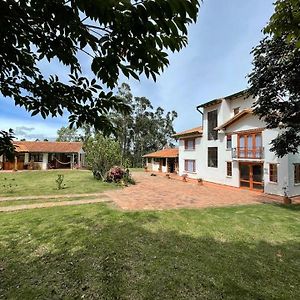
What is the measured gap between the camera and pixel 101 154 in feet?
78.0

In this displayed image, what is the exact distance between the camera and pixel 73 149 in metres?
40.0

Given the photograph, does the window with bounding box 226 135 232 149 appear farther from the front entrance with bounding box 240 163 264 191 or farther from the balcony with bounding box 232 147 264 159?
the front entrance with bounding box 240 163 264 191

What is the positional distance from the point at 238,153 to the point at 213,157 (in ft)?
13.3

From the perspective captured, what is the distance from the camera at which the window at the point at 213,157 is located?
24.2 meters

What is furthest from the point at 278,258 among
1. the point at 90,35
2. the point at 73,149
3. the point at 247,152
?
the point at 73,149

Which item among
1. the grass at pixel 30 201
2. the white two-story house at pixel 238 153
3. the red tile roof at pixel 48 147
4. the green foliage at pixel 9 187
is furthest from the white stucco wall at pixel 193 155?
the red tile roof at pixel 48 147

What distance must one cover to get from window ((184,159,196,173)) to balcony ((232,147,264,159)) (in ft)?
24.1

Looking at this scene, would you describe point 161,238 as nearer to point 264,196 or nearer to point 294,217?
point 294,217

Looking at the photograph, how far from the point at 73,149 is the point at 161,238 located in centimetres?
3531

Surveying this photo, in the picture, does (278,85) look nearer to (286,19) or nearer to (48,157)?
(286,19)

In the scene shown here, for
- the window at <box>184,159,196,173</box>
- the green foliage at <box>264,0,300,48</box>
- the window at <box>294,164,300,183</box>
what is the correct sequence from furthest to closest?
the window at <box>184,159,196,173</box>
the window at <box>294,164,300,183</box>
the green foliage at <box>264,0,300,48</box>

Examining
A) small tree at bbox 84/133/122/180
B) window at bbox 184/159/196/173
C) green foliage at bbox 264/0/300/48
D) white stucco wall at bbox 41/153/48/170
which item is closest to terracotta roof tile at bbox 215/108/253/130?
window at bbox 184/159/196/173

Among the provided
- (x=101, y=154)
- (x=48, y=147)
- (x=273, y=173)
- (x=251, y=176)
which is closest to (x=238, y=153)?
(x=251, y=176)

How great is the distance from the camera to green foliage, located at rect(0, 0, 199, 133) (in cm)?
157
